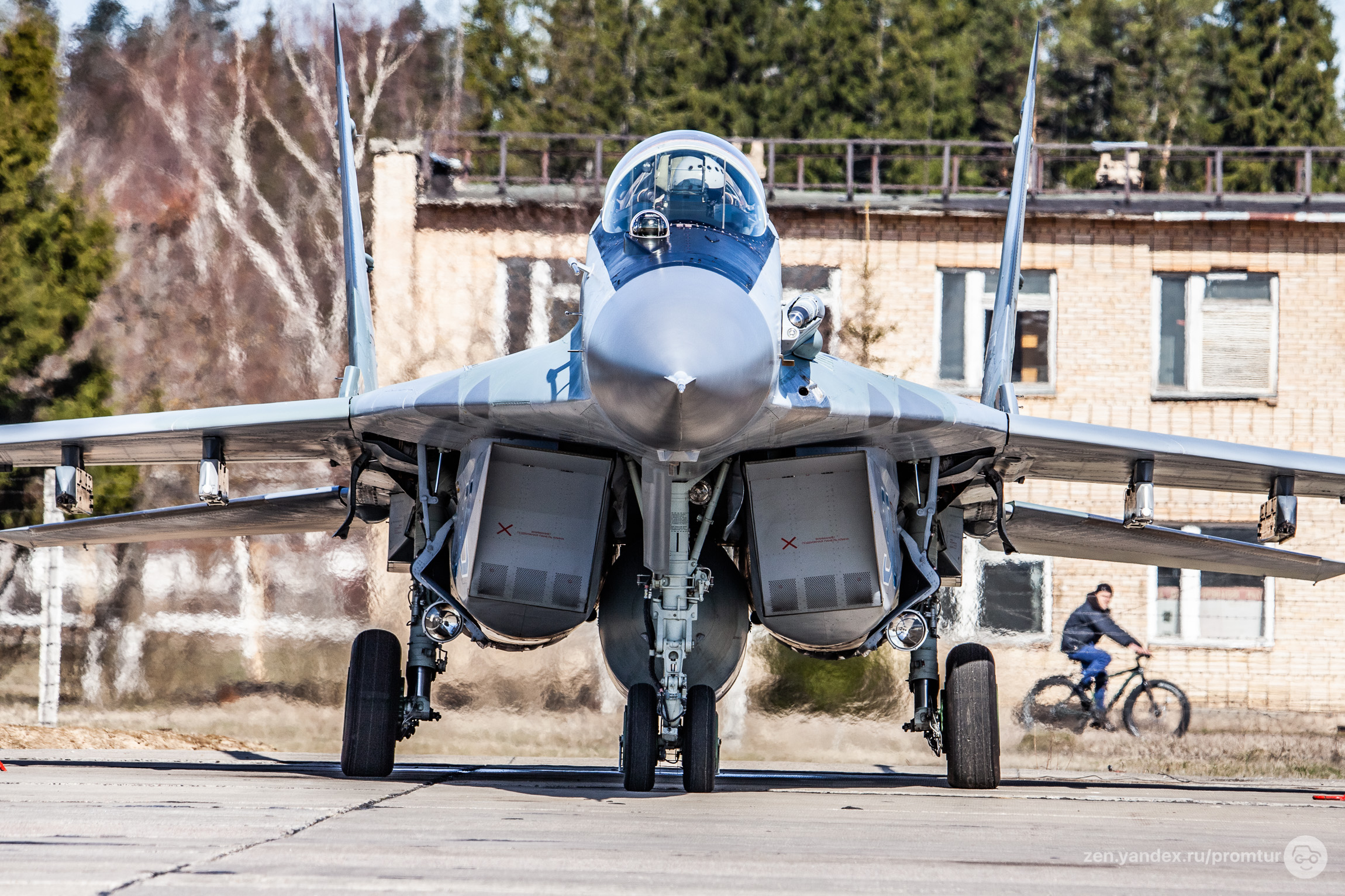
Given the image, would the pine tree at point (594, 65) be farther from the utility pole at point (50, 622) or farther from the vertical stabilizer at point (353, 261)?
the vertical stabilizer at point (353, 261)

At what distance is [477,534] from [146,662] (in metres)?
7.37

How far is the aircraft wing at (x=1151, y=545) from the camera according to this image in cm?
1131

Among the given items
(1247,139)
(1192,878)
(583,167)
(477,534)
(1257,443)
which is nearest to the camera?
(1192,878)

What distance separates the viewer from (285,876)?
13.3 ft

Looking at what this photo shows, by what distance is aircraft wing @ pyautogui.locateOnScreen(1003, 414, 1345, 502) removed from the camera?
9031mm

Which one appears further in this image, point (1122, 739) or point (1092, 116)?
point (1092, 116)

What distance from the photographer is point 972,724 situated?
9086 millimetres

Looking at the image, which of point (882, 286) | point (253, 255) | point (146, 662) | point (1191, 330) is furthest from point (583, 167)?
point (146, 662)

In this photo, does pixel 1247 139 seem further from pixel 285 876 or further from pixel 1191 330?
pixel 285 876

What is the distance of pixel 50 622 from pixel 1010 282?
968 cm

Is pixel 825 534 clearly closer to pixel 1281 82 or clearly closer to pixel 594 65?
pixel 594 65

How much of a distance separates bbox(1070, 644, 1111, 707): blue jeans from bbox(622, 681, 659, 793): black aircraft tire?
27.8 feet

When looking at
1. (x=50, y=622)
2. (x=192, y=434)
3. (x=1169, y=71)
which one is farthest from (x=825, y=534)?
(x=1169, y=71)

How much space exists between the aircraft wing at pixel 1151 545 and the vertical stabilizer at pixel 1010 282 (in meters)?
1.03
